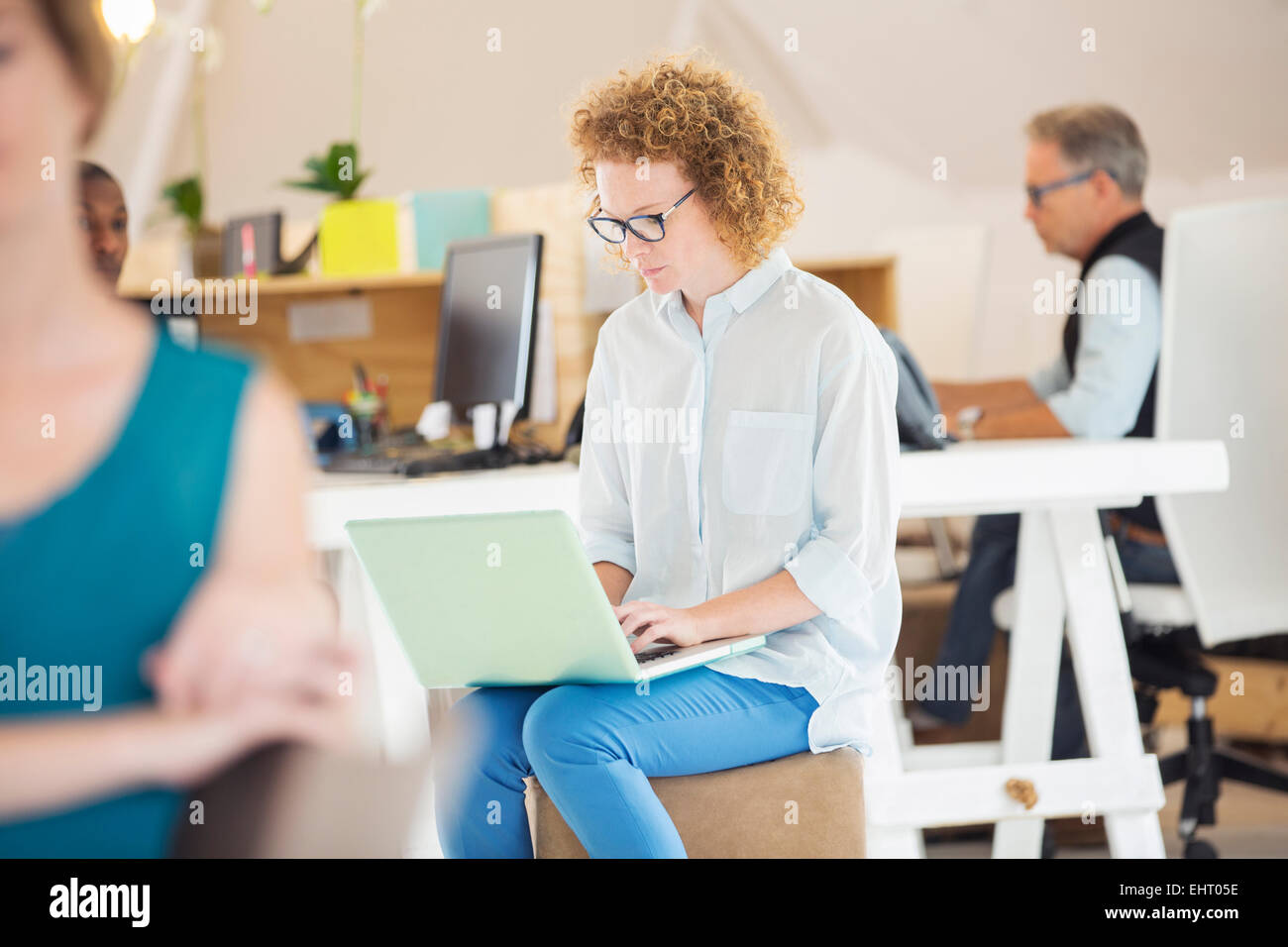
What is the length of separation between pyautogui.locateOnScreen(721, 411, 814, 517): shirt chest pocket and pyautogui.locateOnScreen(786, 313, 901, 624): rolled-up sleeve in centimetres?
1

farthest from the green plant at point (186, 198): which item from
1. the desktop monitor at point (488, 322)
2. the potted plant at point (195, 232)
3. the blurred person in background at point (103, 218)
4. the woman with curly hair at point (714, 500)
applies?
the blurred person in background at point (103, 218)

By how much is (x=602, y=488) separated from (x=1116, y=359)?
1.08 m

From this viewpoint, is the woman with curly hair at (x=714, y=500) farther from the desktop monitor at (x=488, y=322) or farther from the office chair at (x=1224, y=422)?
the office chair at (x=1224, y=422)

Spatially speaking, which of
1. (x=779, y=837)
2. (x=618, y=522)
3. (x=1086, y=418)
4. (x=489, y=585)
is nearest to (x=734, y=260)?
(x=618, y=522)

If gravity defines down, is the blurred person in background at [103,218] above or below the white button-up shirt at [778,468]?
above

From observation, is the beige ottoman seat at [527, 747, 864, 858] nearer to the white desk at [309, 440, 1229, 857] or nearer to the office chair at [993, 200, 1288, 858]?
the white desk at [309, 440, 1229, 857]

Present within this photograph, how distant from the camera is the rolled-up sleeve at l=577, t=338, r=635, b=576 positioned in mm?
1343

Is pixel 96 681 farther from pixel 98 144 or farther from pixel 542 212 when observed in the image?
pixel 542 212

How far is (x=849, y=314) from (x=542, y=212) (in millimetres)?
1146

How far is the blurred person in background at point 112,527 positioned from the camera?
0.41 m

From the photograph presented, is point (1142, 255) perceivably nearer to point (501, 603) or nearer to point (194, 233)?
point (501, 603)

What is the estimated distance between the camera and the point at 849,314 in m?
1.19

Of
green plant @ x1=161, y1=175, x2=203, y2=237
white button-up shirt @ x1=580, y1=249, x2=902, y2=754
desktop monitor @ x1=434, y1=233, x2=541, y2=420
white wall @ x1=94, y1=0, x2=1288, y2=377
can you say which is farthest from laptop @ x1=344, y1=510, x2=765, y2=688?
white wall @ x1=94, y1=0, x2=1288, y2=377

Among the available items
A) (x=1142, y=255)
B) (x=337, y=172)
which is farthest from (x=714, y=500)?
(x=337, y=172)
